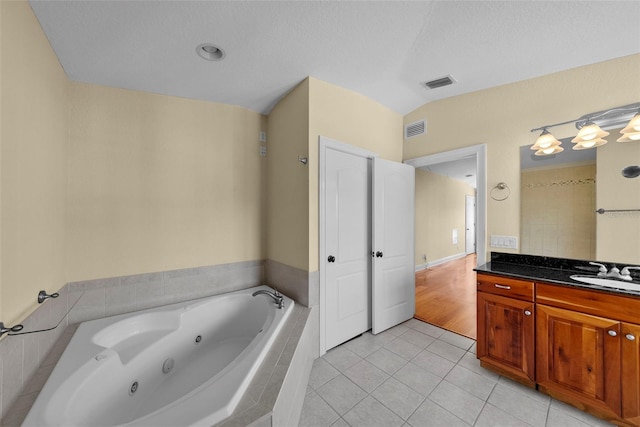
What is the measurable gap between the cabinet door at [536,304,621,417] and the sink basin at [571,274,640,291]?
262 millimetres

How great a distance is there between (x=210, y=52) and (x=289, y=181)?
116cm

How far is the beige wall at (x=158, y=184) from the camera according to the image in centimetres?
180

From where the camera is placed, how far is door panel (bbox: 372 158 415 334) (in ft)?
7.85

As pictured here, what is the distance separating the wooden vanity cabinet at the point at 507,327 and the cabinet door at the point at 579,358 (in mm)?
58

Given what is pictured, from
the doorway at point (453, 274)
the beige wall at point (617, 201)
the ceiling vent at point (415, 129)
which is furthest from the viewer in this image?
the ceiling vent at point (415, 129)

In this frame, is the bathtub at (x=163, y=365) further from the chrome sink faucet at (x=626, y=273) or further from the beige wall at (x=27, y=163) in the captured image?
the chrome sink faucet at (x=626, y=273)

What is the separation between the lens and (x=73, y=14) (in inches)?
50.3

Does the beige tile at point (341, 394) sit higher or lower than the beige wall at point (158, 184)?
lower

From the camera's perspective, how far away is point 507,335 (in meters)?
1.73

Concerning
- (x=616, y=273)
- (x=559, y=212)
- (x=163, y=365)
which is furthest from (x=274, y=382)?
(x=559, y=212)

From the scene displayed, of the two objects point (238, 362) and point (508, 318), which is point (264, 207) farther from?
point (508, 318)

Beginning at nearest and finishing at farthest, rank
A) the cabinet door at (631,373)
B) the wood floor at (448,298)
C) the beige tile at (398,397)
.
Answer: the cabinet door at (631,373), the beige tile at (398,397), the wood floor at (448,298)

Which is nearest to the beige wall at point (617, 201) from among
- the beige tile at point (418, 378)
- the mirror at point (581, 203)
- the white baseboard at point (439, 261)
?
the mirror at point (581, 203)

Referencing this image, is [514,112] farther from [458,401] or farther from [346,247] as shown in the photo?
[458,401]
